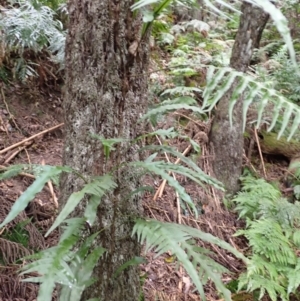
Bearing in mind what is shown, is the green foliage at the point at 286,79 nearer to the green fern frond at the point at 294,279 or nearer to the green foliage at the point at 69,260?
the green fern frond at the point at 294,279

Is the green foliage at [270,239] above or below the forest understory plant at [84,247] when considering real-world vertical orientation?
below

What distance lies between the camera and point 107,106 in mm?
1538

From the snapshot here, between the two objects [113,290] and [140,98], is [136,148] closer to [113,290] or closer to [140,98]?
[140,98]

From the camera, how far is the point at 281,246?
9.80 feet

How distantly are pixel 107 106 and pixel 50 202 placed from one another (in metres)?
1.56

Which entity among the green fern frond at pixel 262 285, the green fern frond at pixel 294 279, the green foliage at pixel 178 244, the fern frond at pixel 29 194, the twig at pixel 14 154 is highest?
the fern frond at pixel 29 194

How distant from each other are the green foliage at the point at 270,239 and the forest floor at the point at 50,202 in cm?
23

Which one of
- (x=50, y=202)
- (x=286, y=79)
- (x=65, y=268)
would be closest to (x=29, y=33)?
(x=50, y=202)

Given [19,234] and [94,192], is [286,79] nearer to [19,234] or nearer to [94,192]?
[19,234]

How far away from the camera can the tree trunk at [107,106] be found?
148 cm

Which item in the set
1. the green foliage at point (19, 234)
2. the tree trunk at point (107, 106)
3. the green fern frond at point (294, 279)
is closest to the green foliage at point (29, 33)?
the green foliage at point (19, 234)

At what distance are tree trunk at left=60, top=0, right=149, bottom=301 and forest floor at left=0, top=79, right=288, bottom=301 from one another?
1.00 meters

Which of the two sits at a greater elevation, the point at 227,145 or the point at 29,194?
the point at 29,194

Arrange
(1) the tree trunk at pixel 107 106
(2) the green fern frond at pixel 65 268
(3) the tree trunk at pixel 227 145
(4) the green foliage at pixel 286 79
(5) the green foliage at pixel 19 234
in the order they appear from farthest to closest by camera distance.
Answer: (4) the green foliage at pixel 286 79, (3) the tree trunk at pixel 227 145, (5) the green foliage at pixel 19 234, (1) the tree trunk at pixel 107 106, (2) the green fern frond at pixel 65 268
